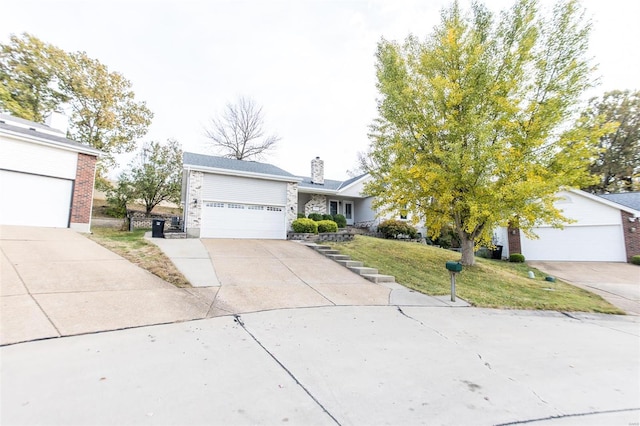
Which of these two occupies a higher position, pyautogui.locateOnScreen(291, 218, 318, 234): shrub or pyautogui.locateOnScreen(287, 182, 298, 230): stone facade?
pyautogui.locateOnScreen(287, 182, 298, 230): stone facade

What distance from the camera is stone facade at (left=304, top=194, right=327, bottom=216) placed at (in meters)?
19.8

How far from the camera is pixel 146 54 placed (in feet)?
42.7

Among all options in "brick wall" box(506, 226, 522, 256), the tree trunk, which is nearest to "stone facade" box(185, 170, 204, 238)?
the tree trunk

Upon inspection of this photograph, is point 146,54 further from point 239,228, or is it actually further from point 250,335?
point 250,335

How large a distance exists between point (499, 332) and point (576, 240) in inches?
641

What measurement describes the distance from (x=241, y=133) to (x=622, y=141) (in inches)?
1281

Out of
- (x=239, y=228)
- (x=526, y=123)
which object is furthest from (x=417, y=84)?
Result: (x=239, y=228)

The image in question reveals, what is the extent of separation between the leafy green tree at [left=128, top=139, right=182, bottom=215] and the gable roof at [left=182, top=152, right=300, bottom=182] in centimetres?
539

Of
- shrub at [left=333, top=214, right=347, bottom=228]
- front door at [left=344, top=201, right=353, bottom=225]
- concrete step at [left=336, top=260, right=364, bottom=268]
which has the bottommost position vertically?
concrete step at [left=336, top=260, right=364, bottom=268]

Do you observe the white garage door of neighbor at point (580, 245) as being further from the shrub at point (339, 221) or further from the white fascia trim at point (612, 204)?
the shrub at point (339, 221)

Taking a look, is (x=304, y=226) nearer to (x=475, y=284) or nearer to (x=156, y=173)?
(x=475, y=284)

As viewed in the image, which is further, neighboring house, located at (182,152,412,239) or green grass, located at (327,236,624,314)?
neighboring house, located at (182,152,412,239)

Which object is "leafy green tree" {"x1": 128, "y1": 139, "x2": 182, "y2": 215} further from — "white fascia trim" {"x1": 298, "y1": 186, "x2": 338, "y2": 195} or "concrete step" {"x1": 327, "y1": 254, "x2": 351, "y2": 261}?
"concrete step" {"x1": 327, "y1": 254, "x2": 351, "y2": 261}

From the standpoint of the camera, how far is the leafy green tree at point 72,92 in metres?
17.6
